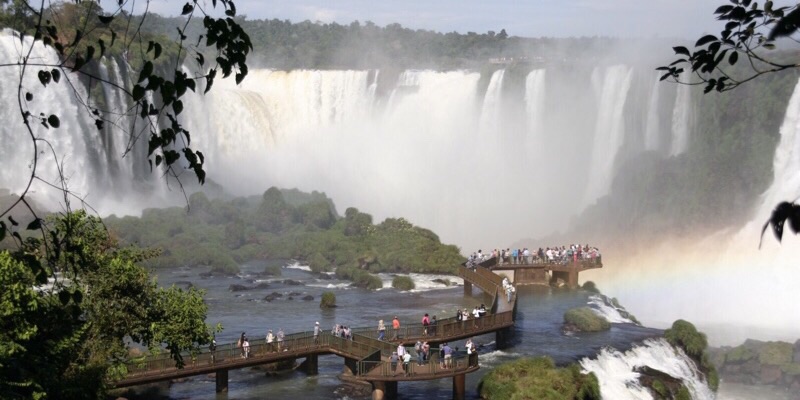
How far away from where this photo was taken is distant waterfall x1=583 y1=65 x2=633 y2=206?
55.5m

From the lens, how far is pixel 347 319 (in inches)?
1251

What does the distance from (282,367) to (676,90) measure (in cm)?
3278

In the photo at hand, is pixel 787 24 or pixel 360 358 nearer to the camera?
pixel 787 24

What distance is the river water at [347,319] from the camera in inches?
920

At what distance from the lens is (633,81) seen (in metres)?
54.6

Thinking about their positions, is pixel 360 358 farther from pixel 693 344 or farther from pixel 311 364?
pixel 693 344

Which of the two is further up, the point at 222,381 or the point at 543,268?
the point at 543,268

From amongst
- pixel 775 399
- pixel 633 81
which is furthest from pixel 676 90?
pixel 775 399

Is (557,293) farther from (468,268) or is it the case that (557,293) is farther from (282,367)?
(282,367)

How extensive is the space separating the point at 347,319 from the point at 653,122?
87.8ft

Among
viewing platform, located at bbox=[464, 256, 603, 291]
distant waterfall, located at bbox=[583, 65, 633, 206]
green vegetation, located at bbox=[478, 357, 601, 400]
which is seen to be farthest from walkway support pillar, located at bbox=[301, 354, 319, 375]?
distant waterfall, located at bbox=[583, 65, 633, 206]

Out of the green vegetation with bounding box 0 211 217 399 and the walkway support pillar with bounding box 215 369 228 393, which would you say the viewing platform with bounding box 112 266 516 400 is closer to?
the walkway support pillar with bounding box 215 369 228 393

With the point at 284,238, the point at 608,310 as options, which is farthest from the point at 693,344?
the point at 284,238

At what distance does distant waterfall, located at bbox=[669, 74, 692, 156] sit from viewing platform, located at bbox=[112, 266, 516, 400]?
2659 cm
